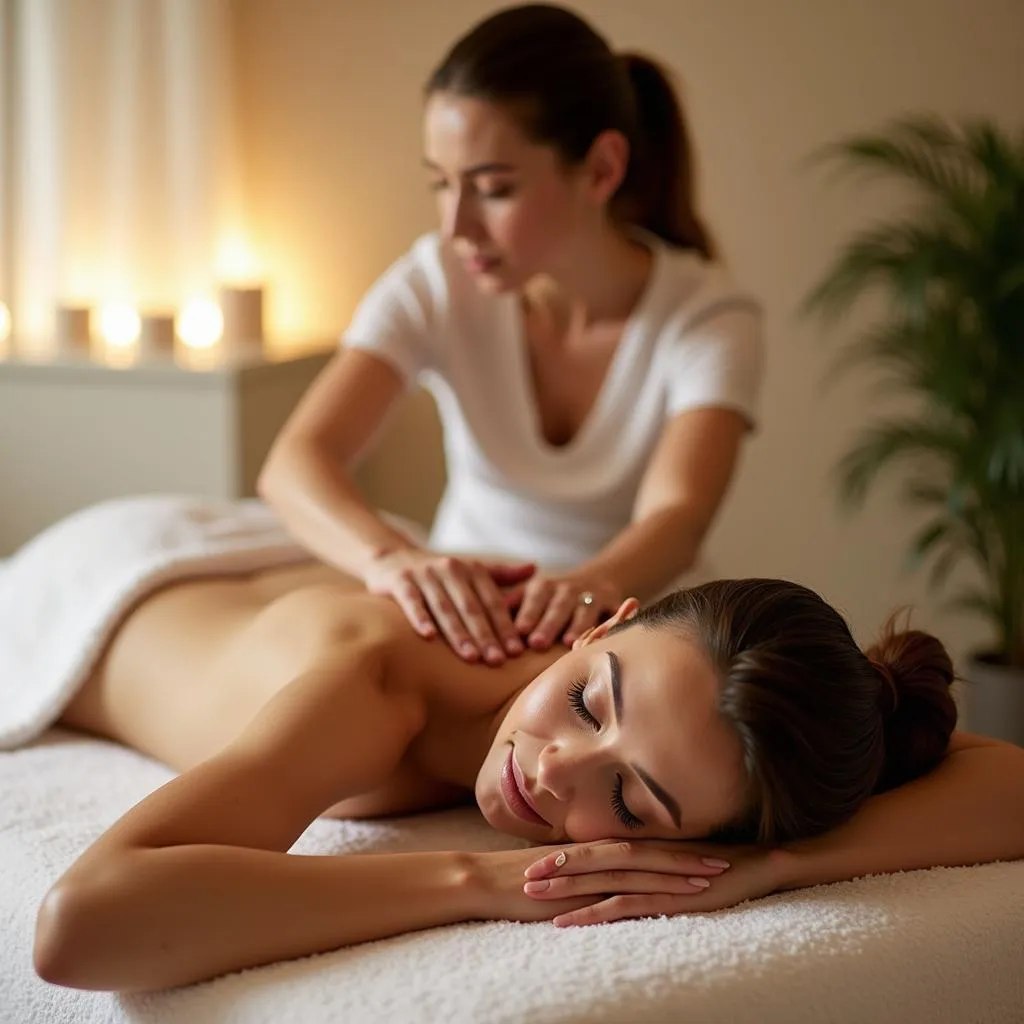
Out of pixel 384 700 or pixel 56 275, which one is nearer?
pixel 384 700

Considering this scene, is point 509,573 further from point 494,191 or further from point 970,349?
point 970,349

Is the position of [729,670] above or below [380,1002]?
above

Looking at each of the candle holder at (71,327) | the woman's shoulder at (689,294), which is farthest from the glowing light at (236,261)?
the woman's shoulder at (689,294)

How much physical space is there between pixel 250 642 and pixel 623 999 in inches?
29.0

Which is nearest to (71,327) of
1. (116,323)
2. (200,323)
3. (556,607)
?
(116,323)

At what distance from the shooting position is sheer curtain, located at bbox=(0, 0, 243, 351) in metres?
3.52

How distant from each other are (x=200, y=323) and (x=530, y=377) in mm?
1478

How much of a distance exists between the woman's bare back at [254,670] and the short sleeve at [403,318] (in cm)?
52

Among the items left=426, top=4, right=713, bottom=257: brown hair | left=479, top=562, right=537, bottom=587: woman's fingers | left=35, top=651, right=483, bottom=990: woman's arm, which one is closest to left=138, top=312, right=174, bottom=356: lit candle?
left=426, top=4, right=713, bottom=257: brown hair

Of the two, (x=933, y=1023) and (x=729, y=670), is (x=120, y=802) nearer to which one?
(x=729, y=670)

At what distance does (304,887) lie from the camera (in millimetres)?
1198

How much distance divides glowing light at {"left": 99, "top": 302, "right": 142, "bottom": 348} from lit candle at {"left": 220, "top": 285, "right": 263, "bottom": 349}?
0.72ft

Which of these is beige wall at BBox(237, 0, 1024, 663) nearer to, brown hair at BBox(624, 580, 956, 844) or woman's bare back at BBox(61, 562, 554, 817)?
woman's bare back at BBox(61, 562, 554, 817)

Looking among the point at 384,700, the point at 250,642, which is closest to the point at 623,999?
Result: the point at 384,700
